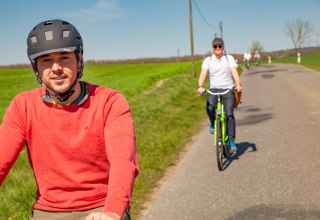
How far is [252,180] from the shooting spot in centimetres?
556

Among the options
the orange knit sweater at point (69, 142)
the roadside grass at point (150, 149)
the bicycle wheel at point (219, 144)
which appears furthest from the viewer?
the bicycle wheel at point (219, 144)

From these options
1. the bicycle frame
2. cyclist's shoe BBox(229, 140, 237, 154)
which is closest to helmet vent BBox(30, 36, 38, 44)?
the bicycle frame

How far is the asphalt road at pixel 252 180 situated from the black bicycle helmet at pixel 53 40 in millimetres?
2821

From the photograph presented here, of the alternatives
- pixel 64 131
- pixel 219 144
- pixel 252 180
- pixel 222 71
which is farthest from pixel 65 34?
pixel 222 71

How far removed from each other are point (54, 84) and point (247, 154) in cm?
555

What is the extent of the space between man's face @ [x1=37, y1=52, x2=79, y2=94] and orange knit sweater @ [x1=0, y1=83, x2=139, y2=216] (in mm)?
104

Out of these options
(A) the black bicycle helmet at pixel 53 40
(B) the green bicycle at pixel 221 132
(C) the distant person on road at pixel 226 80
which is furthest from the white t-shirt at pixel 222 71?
(A) the black bicycle helmet at pixel 53 40

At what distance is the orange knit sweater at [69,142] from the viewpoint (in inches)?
78.7

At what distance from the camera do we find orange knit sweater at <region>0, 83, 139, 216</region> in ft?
6.56

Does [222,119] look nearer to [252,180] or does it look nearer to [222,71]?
[222,71]

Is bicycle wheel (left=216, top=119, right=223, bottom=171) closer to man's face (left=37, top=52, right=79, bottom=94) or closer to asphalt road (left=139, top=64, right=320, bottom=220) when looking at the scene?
asphalt road (left=139, top=64, right=320, bottom=220)

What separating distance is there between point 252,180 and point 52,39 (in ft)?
13.9

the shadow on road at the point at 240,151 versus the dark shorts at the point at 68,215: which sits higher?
the dark shorts at the point at 68,215

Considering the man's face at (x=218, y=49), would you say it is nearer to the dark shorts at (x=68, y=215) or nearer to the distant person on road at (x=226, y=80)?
the distant person on road at (x=226, y=80)
